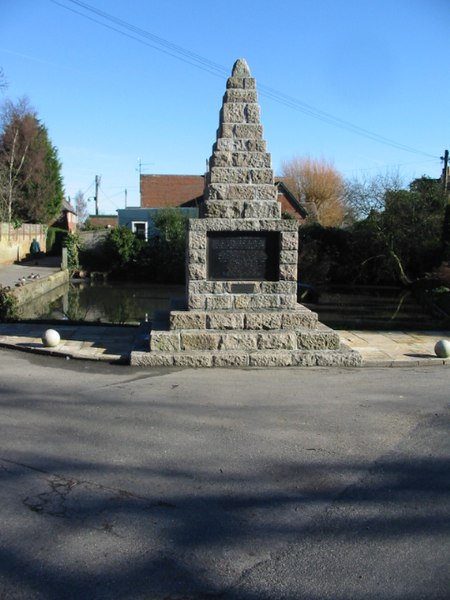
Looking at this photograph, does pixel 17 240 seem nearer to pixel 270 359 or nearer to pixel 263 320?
pixel 263 320

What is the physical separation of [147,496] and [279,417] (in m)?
2.47

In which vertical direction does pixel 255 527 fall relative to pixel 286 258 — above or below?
below

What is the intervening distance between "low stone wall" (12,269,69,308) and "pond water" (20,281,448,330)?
26 centimetres

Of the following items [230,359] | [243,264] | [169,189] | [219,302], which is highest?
[169,189]

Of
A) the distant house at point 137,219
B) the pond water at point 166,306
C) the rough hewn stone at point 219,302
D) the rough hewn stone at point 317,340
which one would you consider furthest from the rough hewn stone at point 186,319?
the distant house at point 137,219

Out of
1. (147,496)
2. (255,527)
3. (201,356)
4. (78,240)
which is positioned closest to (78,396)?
(201,356)

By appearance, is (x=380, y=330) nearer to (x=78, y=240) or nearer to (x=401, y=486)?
(x=401, y=486)

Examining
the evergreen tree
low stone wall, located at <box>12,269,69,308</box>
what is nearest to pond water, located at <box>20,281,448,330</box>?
low stone wall, located at <box>12,269,69,308</box>

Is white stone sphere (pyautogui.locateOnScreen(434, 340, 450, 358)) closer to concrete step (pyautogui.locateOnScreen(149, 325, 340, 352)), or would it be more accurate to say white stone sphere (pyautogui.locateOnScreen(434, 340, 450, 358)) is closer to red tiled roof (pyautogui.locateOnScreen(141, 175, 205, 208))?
concrete step (pyautogui.locateOnScreen(149, 325, 340, 352))

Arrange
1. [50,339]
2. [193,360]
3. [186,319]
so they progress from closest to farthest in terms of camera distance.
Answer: [193,360], [186,319], [50,339]

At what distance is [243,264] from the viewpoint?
405 inches

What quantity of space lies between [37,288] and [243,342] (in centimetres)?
1701

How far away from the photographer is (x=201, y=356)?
934cm

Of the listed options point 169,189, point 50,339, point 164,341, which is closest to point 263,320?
point 164,341
